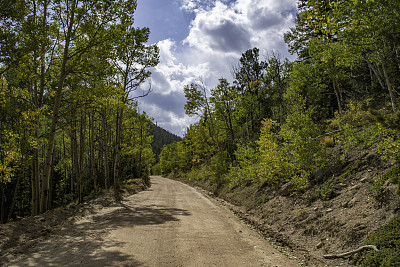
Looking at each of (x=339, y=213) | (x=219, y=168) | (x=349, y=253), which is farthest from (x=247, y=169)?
(x=349, y=253)

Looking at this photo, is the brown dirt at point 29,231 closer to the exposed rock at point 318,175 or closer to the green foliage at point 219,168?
the exposed rock at point 318,175

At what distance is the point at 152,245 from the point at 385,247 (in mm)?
5119

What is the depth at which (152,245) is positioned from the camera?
19.1ft

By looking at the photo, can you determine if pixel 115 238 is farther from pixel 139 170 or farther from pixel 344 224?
pixel 139 170

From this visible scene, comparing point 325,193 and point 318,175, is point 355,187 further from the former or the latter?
point 318,175

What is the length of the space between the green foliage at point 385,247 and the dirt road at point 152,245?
147cm

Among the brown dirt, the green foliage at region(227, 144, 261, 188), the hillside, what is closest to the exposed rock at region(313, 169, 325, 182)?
the hillside

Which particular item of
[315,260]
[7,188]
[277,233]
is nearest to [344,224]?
[315,260]

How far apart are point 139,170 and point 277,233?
23.5 m

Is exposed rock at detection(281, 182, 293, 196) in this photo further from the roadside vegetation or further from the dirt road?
the dirt road

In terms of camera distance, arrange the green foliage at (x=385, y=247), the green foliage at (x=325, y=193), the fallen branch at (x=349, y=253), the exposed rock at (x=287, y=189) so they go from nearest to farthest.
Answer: the green foliage at (x=385, y=247), the fallen branch at (x=349, y=253), the green foliage at (x=325, y=193), the exposed rock at (x=287, y=189)

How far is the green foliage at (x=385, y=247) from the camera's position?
4070 mm

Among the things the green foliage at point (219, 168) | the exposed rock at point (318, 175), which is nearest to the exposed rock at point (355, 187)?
the exposed rock at point (318, 175)

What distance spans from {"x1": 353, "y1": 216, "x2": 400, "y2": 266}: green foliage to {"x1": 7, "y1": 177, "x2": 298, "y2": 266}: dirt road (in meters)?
1.47
